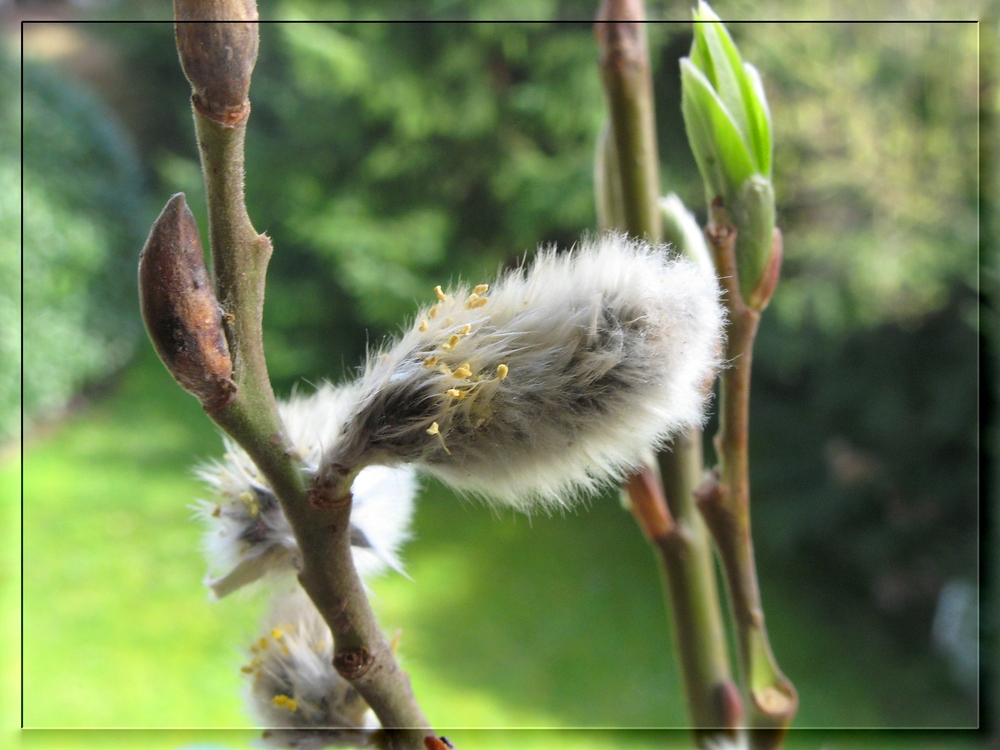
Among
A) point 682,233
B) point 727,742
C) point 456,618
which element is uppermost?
point 682,233

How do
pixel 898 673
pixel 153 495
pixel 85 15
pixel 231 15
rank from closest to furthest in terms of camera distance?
pixel 231 15
pixel 85 15
pixel 153 495
pixel 898 673

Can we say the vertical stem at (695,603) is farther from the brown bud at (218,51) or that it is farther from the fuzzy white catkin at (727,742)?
the brown bud at (218,51)

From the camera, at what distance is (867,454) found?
1397 mm

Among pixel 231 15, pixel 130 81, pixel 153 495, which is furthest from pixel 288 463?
pixel 130 81

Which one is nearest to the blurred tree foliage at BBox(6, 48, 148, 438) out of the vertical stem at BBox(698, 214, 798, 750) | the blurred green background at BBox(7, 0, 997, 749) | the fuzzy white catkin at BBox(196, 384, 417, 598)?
the blurred green background at BBox(7, 0, 997, 749)

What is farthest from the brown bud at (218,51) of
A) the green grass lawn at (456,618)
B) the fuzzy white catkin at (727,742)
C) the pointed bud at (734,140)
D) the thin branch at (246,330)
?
the green grass lawn at (456,618)

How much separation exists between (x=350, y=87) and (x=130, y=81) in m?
0.34

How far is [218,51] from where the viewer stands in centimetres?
20

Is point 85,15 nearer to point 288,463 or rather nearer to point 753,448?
point 288,463

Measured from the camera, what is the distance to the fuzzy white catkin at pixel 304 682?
0.29 meters

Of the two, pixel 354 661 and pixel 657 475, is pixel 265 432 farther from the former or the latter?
pixel 657 475

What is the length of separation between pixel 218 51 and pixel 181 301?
0.19ft

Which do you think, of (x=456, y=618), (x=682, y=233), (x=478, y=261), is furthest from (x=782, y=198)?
(x=456, y=618)

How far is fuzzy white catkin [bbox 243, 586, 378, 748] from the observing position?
0.29 metres
